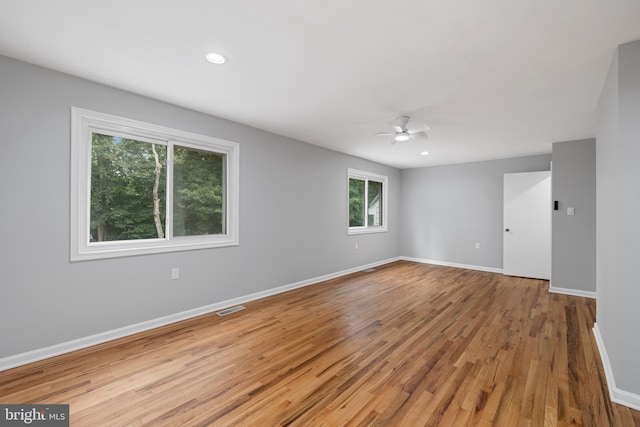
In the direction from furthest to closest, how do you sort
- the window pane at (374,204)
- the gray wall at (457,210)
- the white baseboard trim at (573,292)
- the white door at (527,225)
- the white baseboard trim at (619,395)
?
1. the window pane at (374,204)
2. the gray wall at (457,210)
3. the white door at (527,225)
4. the white baseboard trim at (573,292)
5. the white baseboard trim at (619,395)

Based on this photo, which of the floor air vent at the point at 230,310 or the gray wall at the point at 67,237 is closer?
the gray wall at the point at 67,237

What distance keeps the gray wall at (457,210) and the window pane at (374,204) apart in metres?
0.83

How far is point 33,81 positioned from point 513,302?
235 inches

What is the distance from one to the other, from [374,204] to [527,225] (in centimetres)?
314

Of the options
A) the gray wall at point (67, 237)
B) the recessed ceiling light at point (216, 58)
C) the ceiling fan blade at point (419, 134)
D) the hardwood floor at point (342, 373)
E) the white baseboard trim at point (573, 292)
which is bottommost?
the hardwood floor at point (342, 373)

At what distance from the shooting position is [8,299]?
222cm

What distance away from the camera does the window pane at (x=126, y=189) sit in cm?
276

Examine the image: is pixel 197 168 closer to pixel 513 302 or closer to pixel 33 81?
pixel 33 81

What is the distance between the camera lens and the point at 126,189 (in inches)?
116

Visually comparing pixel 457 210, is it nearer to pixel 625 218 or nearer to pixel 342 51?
pixel 625 218

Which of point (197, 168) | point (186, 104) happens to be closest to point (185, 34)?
point (186, 104)

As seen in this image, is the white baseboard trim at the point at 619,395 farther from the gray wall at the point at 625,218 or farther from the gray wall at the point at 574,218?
the gray wall at the point at 574,218

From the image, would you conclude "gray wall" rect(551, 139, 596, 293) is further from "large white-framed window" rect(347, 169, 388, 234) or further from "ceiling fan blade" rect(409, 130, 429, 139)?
"large white-framed window" rect(347, 169, 388, 234)

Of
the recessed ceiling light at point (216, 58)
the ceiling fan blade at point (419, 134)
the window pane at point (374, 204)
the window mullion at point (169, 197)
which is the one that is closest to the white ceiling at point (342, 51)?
the recessed ceiling light at point (216, 58)
